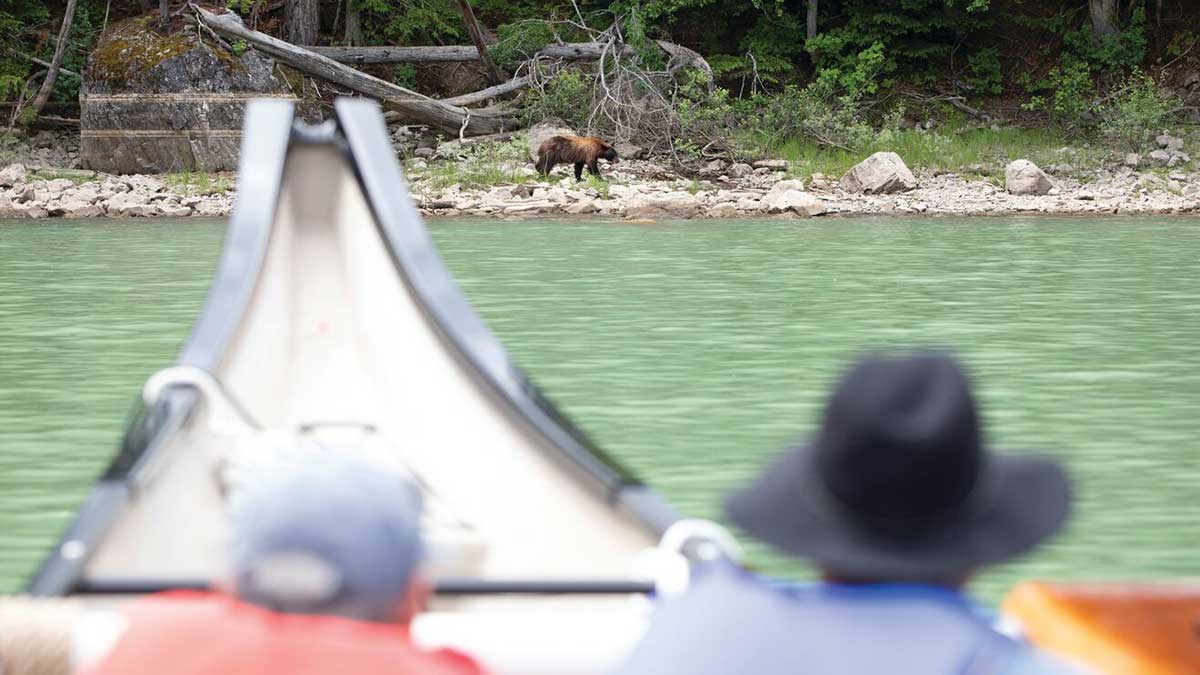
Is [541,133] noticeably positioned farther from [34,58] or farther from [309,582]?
[309,582]

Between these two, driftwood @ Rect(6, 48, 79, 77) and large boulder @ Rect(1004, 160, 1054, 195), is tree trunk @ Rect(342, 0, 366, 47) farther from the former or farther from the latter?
large boulder @ Rect(1004, 160, 1054, 195)

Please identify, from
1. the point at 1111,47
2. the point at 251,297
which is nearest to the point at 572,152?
the point at 1111,47

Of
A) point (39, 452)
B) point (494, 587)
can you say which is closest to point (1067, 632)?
point (494, 587)

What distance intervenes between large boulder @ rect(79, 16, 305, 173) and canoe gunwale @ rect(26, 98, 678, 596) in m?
13.9

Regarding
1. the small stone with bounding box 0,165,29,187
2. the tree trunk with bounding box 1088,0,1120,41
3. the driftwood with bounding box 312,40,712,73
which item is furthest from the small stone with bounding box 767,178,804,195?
the small stone with bounding box 0,165,29,187

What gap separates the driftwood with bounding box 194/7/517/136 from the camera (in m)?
19.4

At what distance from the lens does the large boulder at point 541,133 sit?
741 inches

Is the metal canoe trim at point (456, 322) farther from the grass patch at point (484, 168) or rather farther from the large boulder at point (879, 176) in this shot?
the large boulder at point (879, 176)

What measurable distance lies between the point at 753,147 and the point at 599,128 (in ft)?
6.19

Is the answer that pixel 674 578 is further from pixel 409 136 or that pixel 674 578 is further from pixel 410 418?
pixel 409 136

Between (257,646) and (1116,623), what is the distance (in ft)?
3.03

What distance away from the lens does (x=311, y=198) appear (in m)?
5.20

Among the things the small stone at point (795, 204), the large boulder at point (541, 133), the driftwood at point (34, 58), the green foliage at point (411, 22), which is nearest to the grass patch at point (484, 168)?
the large boulder at point (541, 133)

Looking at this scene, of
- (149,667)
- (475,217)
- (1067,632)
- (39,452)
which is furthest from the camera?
(475,217)
